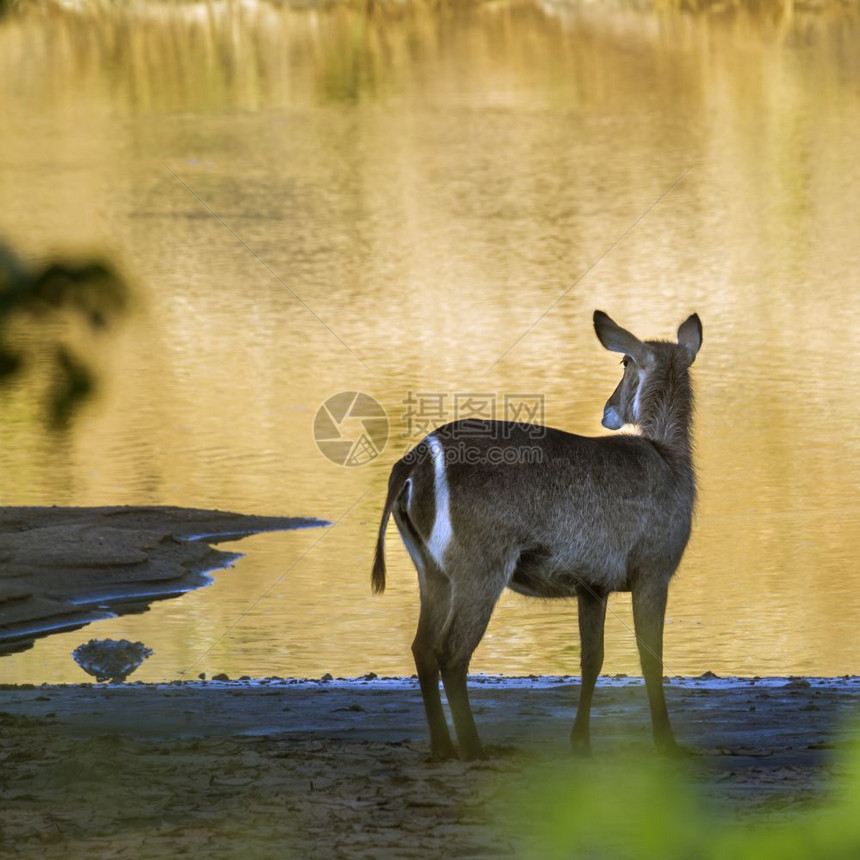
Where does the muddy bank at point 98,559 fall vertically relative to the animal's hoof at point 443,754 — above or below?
below

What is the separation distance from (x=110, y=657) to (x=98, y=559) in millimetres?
1985

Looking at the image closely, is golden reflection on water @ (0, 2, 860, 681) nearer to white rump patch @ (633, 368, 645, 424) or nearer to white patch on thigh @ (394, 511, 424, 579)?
white patch on thigh @ (394, 511, 424, 579)

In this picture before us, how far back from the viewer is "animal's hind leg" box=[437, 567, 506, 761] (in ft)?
18.0

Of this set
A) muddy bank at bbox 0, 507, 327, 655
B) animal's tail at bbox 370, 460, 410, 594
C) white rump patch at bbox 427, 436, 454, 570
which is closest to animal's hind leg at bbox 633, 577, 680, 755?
white rump patch at bbox 427, 436, 454, 570

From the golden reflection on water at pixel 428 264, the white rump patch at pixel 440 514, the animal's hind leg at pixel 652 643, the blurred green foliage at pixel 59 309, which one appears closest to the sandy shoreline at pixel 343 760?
the animal's hind leg at pixel 652 643

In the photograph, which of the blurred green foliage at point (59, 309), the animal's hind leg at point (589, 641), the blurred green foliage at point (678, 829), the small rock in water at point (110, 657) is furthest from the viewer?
the small rock in water at point (110, 657)

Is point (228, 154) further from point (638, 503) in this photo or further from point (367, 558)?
point (638, 503)

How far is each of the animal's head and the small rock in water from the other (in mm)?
3069

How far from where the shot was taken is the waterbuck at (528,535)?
551cm

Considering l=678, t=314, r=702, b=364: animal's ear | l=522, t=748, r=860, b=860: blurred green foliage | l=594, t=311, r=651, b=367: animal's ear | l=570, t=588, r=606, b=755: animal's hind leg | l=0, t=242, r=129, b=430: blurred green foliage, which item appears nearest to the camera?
l=522, t=748, r=860, b=860: blurred green foliage

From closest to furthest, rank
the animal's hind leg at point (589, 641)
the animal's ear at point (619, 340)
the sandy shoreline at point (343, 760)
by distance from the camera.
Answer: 1. the sandy shoreline at point (343, 760)
2. the animal's hind leg at point (589, 641)
3. the animal's ear at point (619, 340)

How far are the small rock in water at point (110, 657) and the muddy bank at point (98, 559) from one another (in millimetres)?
416

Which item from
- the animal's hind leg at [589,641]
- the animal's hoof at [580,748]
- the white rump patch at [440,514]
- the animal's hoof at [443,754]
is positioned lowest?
the animal's hoof at [580,748]

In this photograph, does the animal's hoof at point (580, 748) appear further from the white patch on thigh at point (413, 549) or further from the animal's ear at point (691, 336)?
the animal's ear at point (691, 336)
